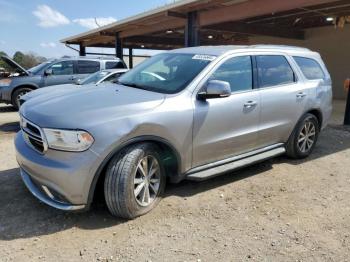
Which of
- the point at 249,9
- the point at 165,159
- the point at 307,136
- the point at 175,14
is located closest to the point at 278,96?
the point at 307,136

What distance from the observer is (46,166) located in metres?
3.30

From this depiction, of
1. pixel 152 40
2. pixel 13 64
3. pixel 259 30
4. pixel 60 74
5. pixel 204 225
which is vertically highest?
pixel 259 30

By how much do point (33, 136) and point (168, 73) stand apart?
175 centimetres

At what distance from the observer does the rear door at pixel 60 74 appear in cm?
1181

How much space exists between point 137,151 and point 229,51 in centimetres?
187

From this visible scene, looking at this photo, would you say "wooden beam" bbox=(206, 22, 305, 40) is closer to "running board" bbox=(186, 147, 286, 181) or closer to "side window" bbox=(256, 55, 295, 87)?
"side window" bbox=(256, 55, 295, 87)

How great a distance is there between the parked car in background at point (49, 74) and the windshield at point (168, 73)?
7.54 meters

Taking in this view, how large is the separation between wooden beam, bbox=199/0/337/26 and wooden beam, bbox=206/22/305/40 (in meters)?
2.78

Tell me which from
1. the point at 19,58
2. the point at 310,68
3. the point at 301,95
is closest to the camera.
A: the point at 301,95

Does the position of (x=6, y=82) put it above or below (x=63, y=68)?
below

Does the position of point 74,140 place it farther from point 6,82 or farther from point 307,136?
point 6,82

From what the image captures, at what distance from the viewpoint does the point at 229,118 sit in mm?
4297

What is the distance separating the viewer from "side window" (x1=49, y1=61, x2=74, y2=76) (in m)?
12.0

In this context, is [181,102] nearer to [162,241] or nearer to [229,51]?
[229,51]
